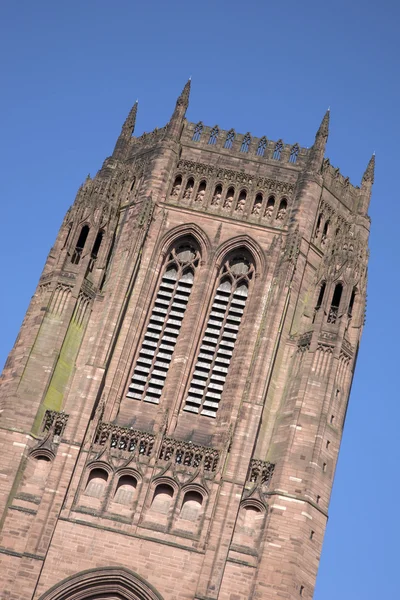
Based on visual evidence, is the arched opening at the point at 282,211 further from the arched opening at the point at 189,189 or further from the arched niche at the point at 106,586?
the arched niche at the point at 106,586

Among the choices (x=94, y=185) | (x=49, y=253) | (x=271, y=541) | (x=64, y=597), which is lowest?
(x=64, y=597)

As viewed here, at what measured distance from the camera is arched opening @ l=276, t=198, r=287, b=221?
51156 mm

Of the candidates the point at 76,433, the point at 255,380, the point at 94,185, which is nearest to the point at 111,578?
the point at 76,433

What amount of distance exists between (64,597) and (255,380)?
982 centimetres

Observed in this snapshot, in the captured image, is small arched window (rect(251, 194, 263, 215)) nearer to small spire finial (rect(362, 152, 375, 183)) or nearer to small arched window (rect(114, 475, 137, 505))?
small spire finial (rect(362, 152, 375, 183))

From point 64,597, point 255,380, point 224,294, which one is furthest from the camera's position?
point 224,294

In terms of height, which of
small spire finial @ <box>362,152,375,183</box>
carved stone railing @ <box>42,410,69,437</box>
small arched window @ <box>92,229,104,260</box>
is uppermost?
small spire finial @ <box>362,152,375,183</box>

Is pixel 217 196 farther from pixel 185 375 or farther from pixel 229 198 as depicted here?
pixel 185 375

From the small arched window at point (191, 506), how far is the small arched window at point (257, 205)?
1175 cm

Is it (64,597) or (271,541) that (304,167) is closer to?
(271,541)

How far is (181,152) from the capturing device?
52625mm

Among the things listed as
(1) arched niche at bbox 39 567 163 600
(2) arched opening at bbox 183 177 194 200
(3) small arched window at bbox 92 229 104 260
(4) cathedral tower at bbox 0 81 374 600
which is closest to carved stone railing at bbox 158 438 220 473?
(4) cathedral tower at bbox 0 81 374 600

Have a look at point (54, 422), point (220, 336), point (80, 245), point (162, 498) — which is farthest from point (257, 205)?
point (162, 498)

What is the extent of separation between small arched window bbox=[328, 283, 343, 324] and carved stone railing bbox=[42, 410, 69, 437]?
10161mm
